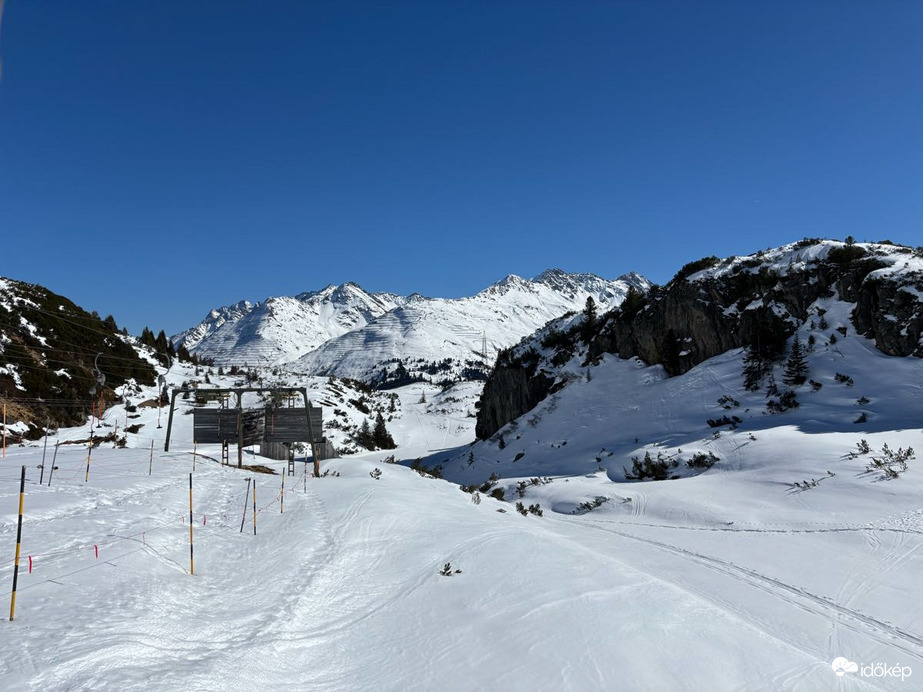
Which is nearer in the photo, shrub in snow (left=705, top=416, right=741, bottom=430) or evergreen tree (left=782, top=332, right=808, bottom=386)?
shrub in snow (left=705, top=416, right=741, bottom=430)

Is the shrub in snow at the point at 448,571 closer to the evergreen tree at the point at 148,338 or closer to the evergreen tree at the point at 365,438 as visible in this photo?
the evergreen tree at the point at 365,438

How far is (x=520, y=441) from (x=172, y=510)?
2375 centimetres

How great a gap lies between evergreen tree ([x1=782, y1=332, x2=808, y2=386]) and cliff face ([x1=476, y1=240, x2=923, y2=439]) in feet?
3.49

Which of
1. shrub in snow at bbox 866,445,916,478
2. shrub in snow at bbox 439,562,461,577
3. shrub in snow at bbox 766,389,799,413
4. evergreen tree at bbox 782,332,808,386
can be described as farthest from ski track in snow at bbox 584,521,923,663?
evergreen tree at bbox 782,332,808,386

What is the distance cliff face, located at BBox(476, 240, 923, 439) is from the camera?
73.8 ft

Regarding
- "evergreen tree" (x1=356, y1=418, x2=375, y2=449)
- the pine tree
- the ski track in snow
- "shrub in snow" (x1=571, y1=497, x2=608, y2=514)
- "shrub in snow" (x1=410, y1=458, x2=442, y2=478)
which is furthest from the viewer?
"evergreen tree" (x1=356, y1=418, x2=375, y2=449)

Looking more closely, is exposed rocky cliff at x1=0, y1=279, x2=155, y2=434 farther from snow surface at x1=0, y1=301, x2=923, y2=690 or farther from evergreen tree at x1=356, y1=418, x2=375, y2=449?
evergreen tree at x1=356, y1=418, x2=375, y2=449

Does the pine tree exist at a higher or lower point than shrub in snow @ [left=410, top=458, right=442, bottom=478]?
higher

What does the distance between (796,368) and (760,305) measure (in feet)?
17.8

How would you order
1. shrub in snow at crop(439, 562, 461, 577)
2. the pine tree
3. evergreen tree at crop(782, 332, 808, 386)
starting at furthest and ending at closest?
1. the pine tree
2. evergreen tree at crop(782, 332, 808, 386)
3. shrub in snow at crop(439, 562, 461, 577)

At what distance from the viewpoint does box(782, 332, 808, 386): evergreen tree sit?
2277 cm

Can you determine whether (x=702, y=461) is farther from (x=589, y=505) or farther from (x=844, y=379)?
(x=844, y=379)

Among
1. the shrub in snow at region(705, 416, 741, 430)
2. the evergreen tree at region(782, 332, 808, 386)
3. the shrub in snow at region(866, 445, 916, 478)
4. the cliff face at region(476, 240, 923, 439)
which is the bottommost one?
the shrub in snow at region(866, 445, 916, 478)

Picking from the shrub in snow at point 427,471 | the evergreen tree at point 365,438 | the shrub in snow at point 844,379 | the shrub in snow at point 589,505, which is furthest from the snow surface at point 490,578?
the evergreen tree at point 365,438
